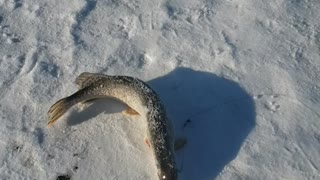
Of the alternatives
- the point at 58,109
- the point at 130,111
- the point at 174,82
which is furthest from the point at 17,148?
the point at 174,82

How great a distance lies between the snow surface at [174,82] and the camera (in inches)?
136

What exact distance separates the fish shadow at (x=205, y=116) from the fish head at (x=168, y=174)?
0.13m

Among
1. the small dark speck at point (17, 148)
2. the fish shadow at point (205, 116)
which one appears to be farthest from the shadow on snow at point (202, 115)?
the small dark speck at point (17, 148)

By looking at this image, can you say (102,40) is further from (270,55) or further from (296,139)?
(296,139)

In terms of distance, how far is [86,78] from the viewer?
12.5 feet

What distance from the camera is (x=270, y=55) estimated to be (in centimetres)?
402

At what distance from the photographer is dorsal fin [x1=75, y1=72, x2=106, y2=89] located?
3770mm

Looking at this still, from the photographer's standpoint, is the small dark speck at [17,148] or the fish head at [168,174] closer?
the fish head at [168,174]

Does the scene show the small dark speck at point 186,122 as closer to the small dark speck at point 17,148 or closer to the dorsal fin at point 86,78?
the dorsal fin at point 86,78

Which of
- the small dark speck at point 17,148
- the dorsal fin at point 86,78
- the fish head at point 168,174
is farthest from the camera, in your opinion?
the dorsal fin at point 86,78

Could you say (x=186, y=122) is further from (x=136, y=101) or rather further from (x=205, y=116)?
(x=136, y=101)

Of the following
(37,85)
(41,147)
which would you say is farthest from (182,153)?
(37,85)

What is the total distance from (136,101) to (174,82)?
436 millimetres

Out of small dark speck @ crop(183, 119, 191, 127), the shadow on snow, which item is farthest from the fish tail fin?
small dark speck @ crop(183, 119, 191, 127)
